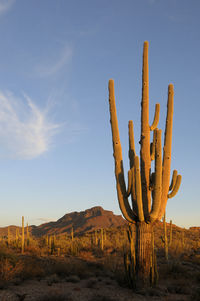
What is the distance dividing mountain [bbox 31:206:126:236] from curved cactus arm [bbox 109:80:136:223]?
155ft

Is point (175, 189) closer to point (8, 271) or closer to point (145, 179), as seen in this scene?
point (145, 179)

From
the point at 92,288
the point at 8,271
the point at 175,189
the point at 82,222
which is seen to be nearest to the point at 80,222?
the point at 82,222

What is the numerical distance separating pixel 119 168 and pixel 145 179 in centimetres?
96

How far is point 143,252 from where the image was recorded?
349 inches

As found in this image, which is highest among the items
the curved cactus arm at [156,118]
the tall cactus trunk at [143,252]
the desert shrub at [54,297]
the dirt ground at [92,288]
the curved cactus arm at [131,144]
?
the curved cactus arm at [156,118]

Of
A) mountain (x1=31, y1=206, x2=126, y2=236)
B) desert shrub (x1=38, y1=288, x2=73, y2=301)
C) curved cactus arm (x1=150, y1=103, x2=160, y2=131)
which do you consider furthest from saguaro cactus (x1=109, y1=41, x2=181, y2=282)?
mountain (x1=31, y1=206, x2=126, y2=236)

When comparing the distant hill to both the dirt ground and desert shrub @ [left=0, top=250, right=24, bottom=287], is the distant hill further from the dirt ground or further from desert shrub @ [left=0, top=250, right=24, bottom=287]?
desert shrub @ [left=0, top=250, right=24, bottom=287]

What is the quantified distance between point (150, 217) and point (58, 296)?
11.8 feet

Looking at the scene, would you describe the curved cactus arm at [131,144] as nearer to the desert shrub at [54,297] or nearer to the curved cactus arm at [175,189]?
the curved cactus arm at [175,189]

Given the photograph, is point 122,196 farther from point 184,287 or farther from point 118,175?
point 184,287

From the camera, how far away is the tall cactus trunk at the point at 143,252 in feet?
28.7

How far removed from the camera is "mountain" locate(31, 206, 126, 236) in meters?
57.4

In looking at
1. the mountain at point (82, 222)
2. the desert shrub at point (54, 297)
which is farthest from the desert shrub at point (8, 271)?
the mountain at point (82, 222)

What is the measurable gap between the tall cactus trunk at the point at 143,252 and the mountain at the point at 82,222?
47.2m
